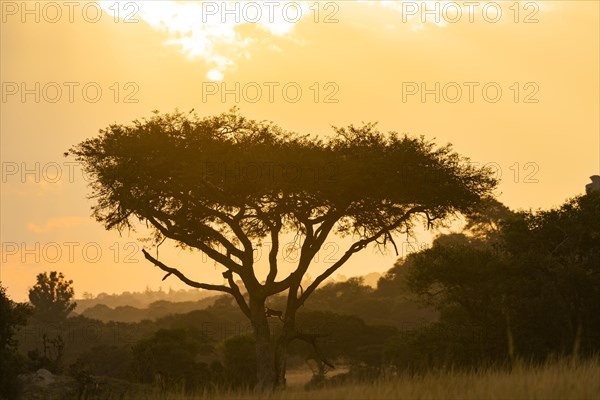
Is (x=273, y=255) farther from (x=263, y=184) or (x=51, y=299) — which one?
(x=51, y=299)

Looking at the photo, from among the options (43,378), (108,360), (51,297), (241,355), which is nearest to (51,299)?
(51,297)

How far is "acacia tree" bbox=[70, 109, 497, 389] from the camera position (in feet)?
116

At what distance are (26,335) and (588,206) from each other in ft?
263

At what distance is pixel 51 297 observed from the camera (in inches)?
5157

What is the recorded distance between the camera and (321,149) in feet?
120

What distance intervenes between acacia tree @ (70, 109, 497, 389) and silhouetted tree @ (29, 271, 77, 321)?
9523 centimetres

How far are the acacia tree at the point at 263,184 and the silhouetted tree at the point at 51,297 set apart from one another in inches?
3749

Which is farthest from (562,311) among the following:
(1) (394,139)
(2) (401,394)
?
(2) (401,394)

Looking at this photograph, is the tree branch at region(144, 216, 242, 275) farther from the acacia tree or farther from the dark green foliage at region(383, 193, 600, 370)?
the dark green foliage at region(383, 193, 600, 370)

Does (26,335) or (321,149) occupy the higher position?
(321,149)

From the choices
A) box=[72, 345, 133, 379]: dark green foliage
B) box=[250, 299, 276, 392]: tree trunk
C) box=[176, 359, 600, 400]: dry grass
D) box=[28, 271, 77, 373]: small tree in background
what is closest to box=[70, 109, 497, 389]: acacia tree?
box=[250, 299, 276, 392]: tree trunk

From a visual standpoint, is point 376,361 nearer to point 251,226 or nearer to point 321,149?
point 251,226

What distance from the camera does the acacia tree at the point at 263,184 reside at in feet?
116

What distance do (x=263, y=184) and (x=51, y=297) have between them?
340ft
